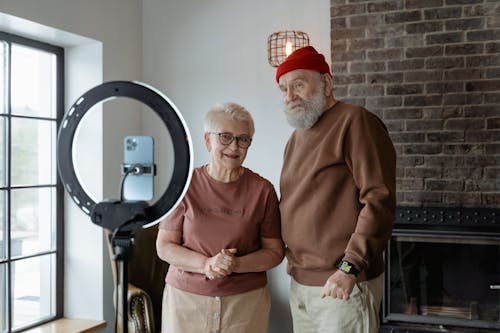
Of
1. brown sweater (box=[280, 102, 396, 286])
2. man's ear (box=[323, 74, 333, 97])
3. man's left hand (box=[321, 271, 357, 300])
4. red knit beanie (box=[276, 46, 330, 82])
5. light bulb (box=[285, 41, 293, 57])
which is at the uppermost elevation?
light bulb (box=[285, 41, 293, 57])

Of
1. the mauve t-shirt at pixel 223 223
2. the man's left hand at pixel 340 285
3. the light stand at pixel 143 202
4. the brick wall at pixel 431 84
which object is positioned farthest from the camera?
the brick wall at pixel 431 84

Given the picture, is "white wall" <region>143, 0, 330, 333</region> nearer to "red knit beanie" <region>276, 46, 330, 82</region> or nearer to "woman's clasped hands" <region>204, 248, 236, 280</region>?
"red knit beanie" <region>276, 46, 330, 82</region>

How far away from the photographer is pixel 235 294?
1.94 m

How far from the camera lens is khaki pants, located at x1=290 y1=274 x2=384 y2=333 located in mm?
1836

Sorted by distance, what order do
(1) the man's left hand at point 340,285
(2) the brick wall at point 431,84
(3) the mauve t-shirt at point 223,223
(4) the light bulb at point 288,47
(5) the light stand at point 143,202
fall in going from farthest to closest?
1. (4) the light bulb at point 288,47
2. (2) the brick wall at point 431,84
3. (3) the mauve t-shirt at point 223,223
4. (1) the man's left hand at point 340,285
5. (5) the light stand at point 143,202

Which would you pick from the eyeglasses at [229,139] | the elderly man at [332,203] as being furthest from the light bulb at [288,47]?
the eyeglasses at [229,139]

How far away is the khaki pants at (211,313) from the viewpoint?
1.92 meters

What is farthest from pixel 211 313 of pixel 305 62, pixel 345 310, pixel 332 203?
pixel 305 62

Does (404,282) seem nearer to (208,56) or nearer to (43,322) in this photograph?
(208,56)

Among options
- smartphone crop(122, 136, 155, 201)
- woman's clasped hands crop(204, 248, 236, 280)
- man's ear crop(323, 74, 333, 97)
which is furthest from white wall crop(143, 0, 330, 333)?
smartphone crop(122, 136, 155, 201)

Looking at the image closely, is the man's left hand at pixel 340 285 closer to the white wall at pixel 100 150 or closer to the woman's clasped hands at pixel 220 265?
the woman's clasped hands at pixel 220 265

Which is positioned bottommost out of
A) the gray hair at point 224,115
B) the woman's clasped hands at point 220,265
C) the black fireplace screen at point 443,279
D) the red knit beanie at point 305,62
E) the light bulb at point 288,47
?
the black fireplace screen at point 443,279

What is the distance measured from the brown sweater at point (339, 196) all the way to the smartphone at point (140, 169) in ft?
2.99

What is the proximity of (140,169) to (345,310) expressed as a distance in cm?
108
